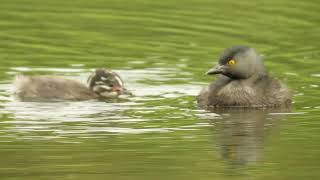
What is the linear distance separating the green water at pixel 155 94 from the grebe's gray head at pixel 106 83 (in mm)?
293

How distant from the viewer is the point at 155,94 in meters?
16.3

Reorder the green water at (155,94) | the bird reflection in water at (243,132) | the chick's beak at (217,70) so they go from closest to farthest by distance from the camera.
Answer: the green water at (155,94)
the bird reflection in water at (243,132)
the chick's beak at (217,70)

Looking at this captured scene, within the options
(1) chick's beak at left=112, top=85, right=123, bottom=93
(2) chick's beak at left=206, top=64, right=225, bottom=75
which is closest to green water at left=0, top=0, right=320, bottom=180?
(1) chick's beak at left=112, top=85, right=123, bottom=93

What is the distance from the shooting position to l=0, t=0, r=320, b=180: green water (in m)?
11.4

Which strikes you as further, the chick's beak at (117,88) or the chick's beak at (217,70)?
the chick's beak at (117,88)

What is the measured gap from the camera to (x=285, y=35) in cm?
2027

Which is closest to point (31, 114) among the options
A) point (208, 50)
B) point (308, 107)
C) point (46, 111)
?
point (46, 111)

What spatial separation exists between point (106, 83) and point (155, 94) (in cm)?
67

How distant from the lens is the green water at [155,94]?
11.4m

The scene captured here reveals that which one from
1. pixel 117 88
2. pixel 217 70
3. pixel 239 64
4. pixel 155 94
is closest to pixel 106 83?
pixel 117 88

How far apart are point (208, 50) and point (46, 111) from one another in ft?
14.4

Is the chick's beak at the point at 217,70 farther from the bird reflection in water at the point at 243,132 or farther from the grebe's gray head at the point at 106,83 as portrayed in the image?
the grebe's gray head at the point at 106,83

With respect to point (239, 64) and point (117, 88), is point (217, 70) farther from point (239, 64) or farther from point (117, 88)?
point (117, 88)

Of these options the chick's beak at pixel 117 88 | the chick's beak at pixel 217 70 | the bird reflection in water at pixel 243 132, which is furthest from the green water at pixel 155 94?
the chick's beak at pixel 217 70
